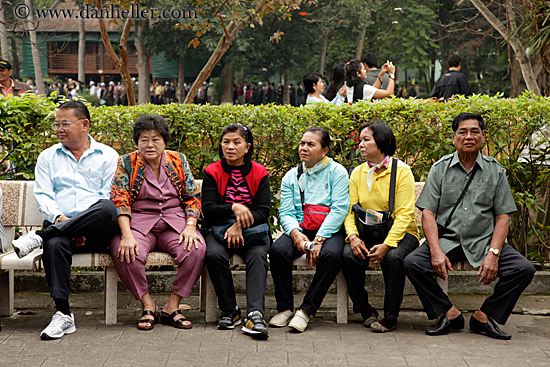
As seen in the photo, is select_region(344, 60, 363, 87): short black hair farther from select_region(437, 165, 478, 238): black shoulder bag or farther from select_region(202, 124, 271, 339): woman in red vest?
select_region(437, 165, 478, 238): black shoulder bag

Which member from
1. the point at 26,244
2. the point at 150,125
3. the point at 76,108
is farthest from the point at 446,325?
the point at 76,108

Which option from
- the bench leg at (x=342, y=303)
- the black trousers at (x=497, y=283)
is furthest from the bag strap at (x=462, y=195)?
the bench leg at (x=342, y=303)

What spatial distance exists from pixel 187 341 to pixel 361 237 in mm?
1577

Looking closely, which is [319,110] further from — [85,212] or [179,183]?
[85,212]

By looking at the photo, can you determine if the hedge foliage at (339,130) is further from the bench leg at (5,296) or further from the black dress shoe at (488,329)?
the black dress shoe at (488,329)

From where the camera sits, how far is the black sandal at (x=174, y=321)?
526 centimetres

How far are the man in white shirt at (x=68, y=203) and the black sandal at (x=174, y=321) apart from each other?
0.66 m

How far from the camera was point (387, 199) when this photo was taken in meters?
5.51

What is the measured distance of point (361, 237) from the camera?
551 cm

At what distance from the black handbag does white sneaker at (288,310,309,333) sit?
2.46 feet

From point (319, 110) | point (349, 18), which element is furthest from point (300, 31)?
point (319, 110)

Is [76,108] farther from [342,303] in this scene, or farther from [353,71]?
[353,71]

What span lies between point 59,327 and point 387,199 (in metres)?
2.63

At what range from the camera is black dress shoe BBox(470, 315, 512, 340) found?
5.09m
